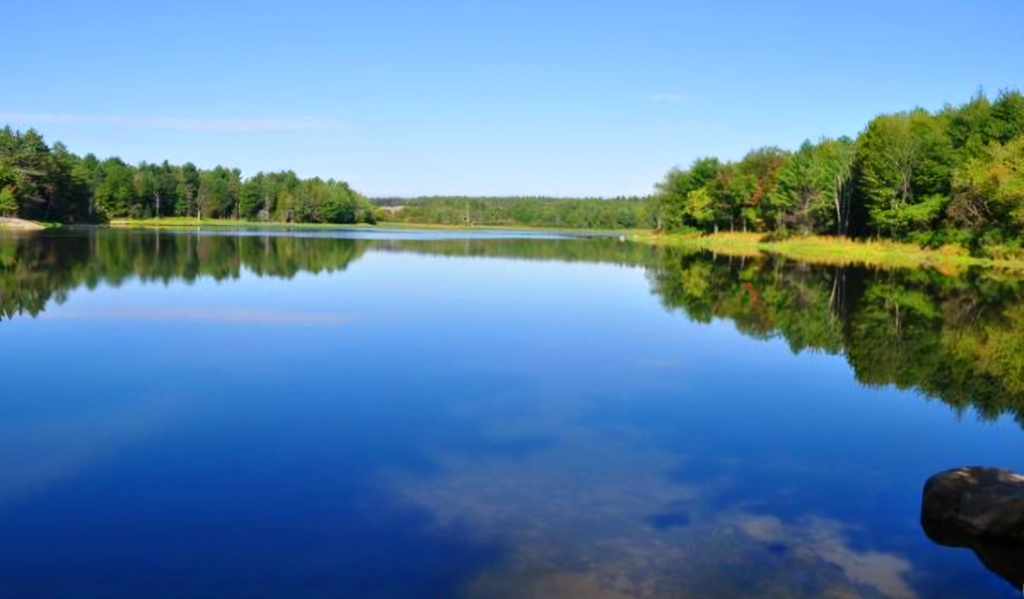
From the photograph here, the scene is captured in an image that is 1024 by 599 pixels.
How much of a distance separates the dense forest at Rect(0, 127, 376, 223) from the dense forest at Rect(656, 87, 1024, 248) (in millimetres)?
74514

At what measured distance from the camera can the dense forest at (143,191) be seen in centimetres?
8681

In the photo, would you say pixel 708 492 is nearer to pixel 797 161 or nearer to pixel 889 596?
pixel 889 596

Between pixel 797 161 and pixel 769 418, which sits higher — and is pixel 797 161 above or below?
above

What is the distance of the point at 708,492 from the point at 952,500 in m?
2.33

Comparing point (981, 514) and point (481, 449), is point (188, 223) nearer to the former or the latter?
point (481, 449)

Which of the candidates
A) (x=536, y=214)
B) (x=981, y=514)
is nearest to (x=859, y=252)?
(x=981, y=514)

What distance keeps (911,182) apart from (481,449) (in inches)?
2196

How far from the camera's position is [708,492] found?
853 centimetres

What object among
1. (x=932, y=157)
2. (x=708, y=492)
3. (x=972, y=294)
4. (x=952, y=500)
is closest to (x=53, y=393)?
(x=708, y=492)

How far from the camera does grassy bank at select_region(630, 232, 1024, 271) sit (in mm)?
48469

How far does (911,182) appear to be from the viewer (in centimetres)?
5659

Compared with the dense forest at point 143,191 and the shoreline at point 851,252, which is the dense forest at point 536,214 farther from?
the shoreline at point 851,252

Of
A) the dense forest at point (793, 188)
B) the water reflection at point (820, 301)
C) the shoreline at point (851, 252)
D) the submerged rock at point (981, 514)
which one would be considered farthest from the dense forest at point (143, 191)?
the submerged rock at point (981, 514)

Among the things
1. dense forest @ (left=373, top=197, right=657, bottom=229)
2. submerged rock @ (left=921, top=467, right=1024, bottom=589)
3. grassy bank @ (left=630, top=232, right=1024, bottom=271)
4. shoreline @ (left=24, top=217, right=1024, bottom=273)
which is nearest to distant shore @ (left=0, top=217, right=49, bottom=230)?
shoreline @ (left=24, top=217, right=1024, bottom=273)
